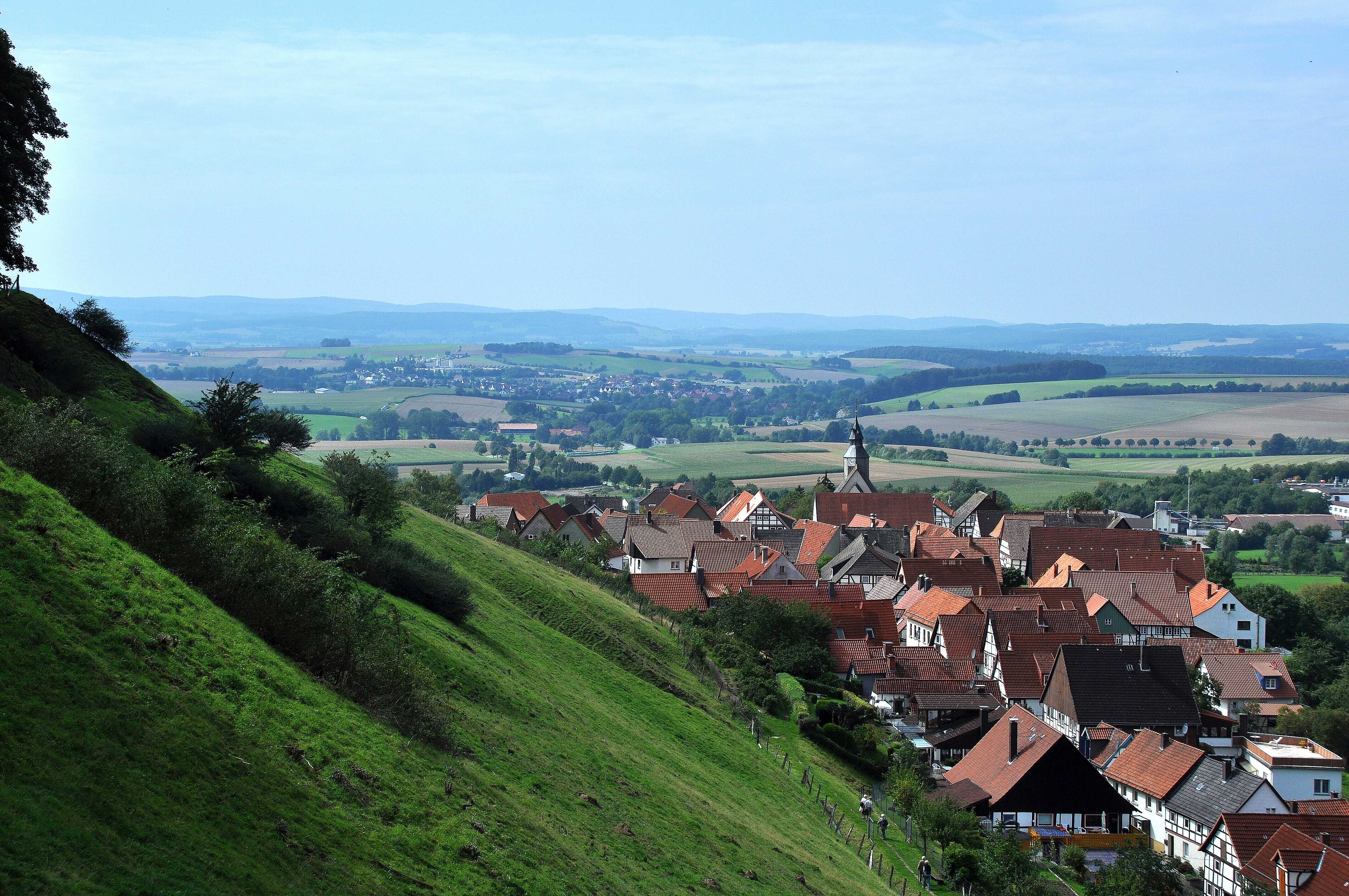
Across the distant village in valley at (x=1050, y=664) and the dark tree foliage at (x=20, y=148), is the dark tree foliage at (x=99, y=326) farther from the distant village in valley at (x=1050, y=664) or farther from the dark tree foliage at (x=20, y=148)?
the distant village in valley at (x=1050, y=664)

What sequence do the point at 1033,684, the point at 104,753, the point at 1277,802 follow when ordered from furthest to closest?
the point at 1033,684 → the point at 1277,802 → the point at 104,753

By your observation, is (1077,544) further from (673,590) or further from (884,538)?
(673,590)

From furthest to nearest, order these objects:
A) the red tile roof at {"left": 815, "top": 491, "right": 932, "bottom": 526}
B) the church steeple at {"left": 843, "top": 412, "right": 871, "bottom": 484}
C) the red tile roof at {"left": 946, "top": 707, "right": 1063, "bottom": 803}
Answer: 1. the church steeple at {"left": 843, "top": 412, "right": 871, "bottom": 484}
2. the red tile roof at {"left": 815, "top": 491, "right": 932, "bottom": 526}
3. the red tile roof at {"left": 946, "top": 707, "right": 1063, "bottom": 803}

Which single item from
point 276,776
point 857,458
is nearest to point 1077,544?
point 857,458

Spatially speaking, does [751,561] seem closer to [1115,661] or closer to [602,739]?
[1115,661]

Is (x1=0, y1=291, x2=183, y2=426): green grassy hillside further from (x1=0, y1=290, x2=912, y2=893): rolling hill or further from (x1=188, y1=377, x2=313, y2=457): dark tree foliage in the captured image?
(x1=188, y1=377, x2=313, y2=457): dark tree foliage

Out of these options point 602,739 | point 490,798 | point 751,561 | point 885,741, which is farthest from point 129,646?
point 751,561

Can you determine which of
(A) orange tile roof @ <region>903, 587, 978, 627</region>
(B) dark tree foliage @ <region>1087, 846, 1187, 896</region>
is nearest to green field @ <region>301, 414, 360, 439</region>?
(A) orange tile roof @ <region>903, 587, 978, 627</region>
